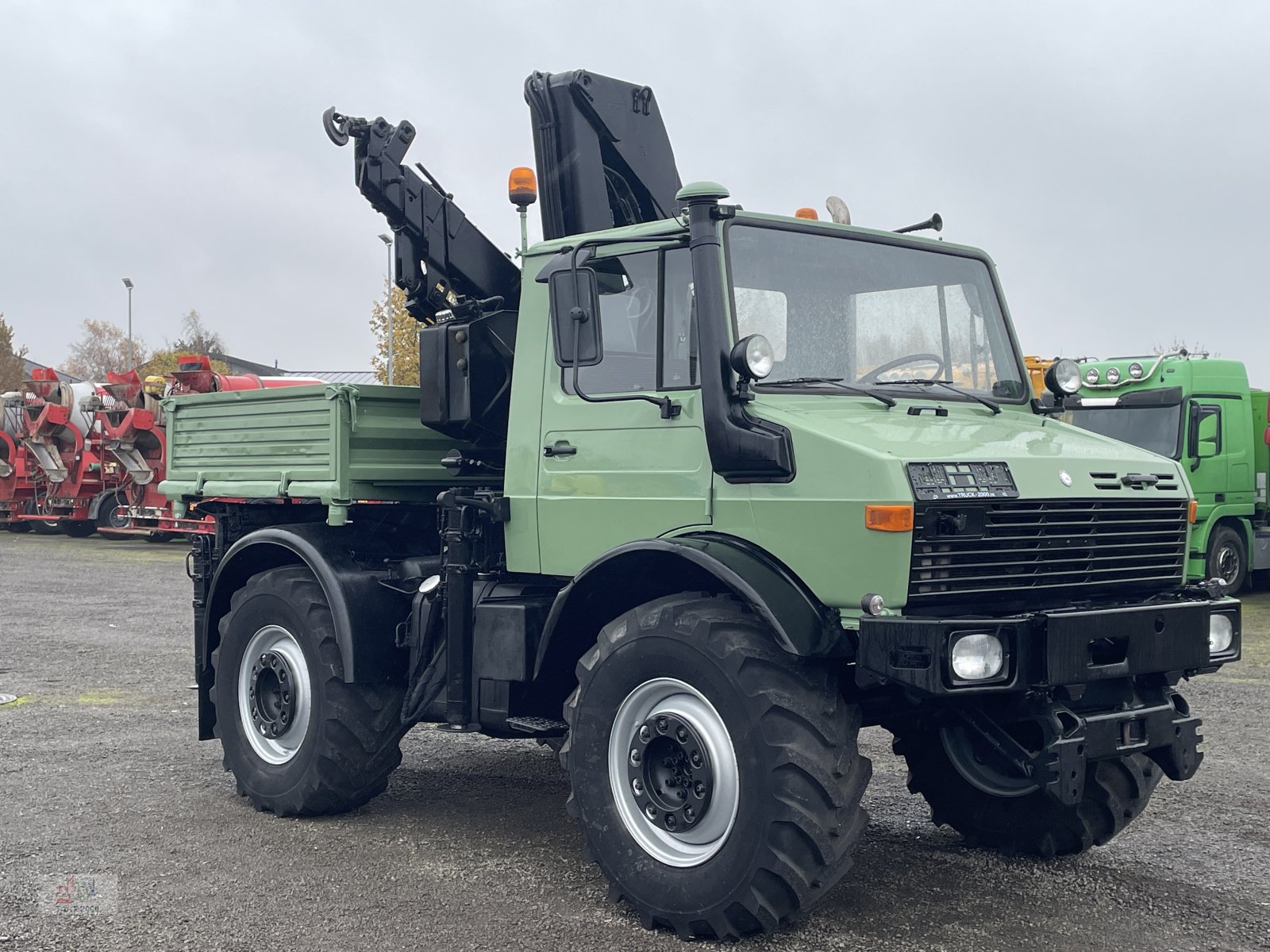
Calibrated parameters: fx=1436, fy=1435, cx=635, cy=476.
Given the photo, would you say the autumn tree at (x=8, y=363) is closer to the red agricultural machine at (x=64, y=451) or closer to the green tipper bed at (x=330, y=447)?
the red agricultural machine at (x=64, y=451)

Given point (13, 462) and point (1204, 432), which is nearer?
point (1204, 432)

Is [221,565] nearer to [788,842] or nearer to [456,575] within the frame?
[456,575]

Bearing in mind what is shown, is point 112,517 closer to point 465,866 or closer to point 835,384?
point 465,866

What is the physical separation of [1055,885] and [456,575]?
9.27ft

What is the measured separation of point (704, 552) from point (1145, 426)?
1285 centimetres

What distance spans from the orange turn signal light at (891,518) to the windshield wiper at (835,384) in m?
0.88

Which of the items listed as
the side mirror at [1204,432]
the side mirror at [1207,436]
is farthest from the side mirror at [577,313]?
the side mirror at [1207,436]

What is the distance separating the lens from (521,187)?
6.90 meters

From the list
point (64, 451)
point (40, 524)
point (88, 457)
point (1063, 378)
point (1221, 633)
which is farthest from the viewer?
point (40, 524)

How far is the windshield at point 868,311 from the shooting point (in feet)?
18.2

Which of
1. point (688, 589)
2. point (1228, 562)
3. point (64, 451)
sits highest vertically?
point (64, 451)

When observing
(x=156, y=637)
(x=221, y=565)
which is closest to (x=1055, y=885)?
(x=221, y=565)

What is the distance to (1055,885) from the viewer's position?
572 centimetres

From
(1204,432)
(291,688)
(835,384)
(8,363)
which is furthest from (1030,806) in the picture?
(8,363)
